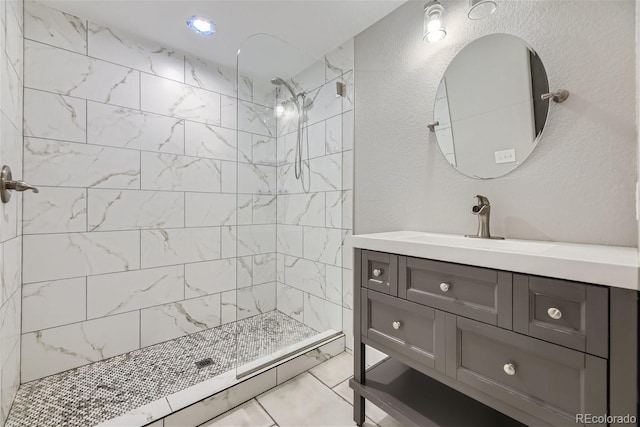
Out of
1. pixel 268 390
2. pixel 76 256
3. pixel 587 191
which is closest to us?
pixel 587 191

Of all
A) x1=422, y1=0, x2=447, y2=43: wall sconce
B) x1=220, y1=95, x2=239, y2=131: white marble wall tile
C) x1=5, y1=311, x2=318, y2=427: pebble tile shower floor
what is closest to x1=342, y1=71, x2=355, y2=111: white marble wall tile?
x1=422, y1=0, x2=447, y2=43: wall sconce

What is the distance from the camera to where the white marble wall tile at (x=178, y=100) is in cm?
203

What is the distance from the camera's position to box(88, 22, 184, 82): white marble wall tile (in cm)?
183

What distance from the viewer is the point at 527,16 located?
1.20m

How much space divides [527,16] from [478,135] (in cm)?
52

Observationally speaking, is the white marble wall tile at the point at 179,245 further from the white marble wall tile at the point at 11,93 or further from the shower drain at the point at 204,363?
the white marble wall tile at the point at 11,93

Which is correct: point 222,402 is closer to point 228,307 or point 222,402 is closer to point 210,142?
point 228,307

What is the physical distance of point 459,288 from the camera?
100cm

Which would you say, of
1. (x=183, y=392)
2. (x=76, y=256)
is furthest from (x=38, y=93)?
(x=183, y=392)

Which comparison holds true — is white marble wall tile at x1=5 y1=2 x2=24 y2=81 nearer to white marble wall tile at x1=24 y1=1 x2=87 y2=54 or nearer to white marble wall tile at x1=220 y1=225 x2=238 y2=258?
white marble wall tile at x1=24 y1=1 x2=87 y2=54

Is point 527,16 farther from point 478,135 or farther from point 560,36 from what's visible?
point 478,135

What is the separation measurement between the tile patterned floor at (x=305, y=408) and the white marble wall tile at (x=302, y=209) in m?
1.10

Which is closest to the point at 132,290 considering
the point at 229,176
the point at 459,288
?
the point at 229,176

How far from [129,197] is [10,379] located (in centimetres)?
114
